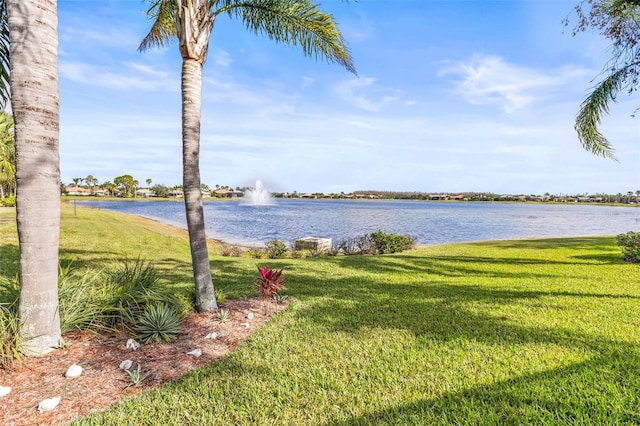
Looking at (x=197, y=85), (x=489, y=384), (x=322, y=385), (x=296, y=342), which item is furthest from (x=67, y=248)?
(x=489, y=384)

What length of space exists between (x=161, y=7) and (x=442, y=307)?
27.2ft

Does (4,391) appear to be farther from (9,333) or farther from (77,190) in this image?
(77,190)

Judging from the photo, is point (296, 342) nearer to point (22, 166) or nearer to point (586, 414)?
point (586, 414)

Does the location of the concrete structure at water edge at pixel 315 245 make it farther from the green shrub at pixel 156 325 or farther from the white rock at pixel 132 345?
the white rock at pixel 132 345

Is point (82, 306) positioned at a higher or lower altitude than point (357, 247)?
higher

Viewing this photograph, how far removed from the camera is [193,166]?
537 cm

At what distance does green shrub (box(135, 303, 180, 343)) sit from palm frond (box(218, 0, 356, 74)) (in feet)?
17.0

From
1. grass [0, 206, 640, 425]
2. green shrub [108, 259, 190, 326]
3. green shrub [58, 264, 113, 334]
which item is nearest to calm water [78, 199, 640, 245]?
grass [0, 206, 640, 425]

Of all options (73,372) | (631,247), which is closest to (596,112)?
(631,247)

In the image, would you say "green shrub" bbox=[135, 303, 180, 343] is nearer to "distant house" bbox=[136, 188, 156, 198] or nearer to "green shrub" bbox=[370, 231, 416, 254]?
"green shrub" bbox=[370, 231, 416, 254]

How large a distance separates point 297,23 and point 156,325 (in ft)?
18.9

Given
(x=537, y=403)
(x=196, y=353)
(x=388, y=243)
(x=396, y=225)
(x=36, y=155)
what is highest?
(x=36, y=155)

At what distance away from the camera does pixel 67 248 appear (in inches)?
534

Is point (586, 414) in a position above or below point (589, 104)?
below
